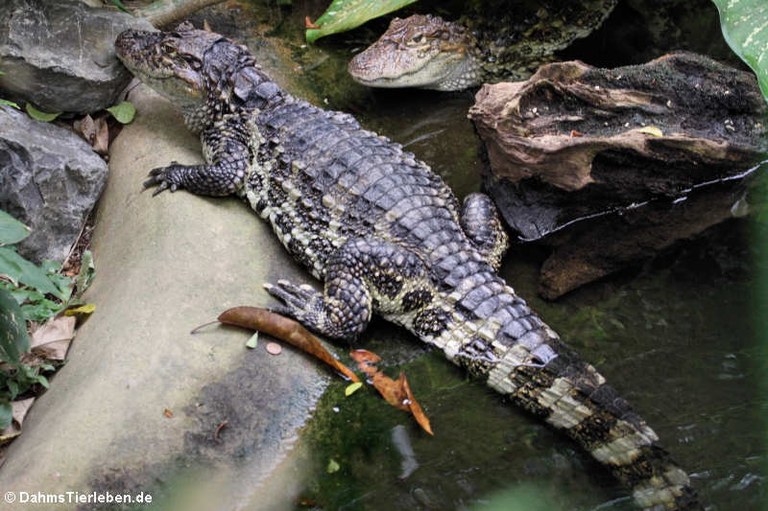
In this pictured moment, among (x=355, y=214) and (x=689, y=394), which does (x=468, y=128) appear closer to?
(x=355, y=214)

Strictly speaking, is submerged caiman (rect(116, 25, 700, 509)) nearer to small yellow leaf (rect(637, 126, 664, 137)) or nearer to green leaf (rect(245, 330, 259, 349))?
green leaf (rect(245, 330, 259, 349))

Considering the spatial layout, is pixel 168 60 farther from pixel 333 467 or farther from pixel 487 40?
pixel 333 467

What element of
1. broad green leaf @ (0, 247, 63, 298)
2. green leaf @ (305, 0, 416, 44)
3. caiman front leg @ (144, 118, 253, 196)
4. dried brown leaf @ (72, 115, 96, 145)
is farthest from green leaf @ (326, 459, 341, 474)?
green leaf @ (305, 0, 416, 44)

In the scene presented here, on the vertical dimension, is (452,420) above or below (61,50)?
below

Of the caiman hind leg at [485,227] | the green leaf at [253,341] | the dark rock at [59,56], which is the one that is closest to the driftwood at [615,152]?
the caiman hind leg at [485,227]

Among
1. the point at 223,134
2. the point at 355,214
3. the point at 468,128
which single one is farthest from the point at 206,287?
the point at 468,128

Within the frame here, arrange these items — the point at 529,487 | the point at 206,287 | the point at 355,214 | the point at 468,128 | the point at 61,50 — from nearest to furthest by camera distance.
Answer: the point at 529,487
the point at 206,287
the point at 355,214
the point at 61,50
the point at 468,128
